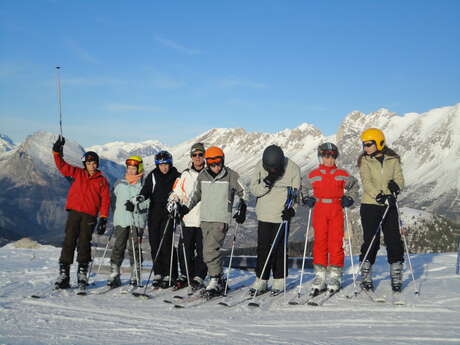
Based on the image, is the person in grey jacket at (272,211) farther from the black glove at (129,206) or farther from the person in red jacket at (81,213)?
the person in red jacket at (81,213)

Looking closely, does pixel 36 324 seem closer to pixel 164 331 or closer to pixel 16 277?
pixel 164 331

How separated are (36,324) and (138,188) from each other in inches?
139

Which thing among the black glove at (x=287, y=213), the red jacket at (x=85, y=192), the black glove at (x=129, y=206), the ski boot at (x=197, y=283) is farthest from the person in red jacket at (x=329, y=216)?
the red jacket at (x=85, y=192)

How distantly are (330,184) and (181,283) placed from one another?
10.3 ft

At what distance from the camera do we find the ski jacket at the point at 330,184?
23.7 feet

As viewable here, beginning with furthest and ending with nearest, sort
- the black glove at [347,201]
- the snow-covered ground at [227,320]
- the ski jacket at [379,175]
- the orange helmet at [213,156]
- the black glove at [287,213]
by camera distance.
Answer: the orange helmet at [213,156], the ski jacket at [379,175], the black glove at [287,213], the black glove at [347,201], the snow-covered ground at [227,320]

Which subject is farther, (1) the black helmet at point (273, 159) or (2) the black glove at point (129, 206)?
(2) the black glove at point (129, 206)

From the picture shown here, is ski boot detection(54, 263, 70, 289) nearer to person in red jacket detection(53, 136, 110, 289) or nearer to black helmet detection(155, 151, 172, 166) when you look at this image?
person in red jacket detection(53, 136, 110, 289)

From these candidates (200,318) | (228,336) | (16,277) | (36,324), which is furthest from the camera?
(16,277)

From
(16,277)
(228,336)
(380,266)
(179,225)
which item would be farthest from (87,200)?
(380,266)

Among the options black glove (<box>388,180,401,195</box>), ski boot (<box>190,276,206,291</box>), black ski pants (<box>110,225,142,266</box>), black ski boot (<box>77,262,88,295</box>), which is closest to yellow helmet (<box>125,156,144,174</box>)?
black ski pants (<box>110,225,142,266</box>)

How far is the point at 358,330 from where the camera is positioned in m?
5.26

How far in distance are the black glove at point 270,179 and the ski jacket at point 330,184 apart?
1.66 feet

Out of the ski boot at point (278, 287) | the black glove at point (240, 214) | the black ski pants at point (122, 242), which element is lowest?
the ski boot at point (278, 287)
